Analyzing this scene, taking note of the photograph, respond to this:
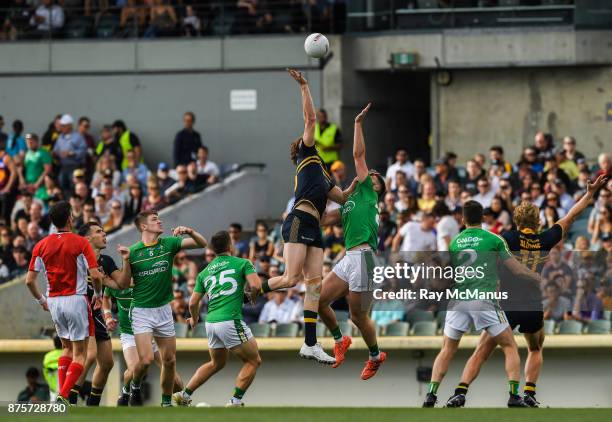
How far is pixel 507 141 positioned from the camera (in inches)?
1157

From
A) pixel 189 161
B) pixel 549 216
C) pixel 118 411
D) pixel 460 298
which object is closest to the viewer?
pixel 118 411

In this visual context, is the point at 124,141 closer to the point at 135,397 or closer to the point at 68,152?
the point at 68,152

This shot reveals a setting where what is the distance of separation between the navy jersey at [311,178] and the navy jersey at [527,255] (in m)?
2.08

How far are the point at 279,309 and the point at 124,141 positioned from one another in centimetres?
604

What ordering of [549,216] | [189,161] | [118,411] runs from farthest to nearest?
[189,161] → [549,216] → [118,411]

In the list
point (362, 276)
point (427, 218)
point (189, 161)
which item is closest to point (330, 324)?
point (362, 276)

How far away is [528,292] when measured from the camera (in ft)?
58.7

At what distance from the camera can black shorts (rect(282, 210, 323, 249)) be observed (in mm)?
17641

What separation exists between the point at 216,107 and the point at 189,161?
2.04 m

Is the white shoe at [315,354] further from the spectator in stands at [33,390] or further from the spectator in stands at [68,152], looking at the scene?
the spectator in stands at [68,152]

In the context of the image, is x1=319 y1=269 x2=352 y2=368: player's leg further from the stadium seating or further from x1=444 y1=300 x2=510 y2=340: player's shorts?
the stadium seating

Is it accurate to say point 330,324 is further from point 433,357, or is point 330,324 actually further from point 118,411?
point 433,357

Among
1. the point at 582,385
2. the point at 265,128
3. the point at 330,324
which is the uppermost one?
the point at 265,128

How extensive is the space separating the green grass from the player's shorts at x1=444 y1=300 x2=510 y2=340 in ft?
4.40
